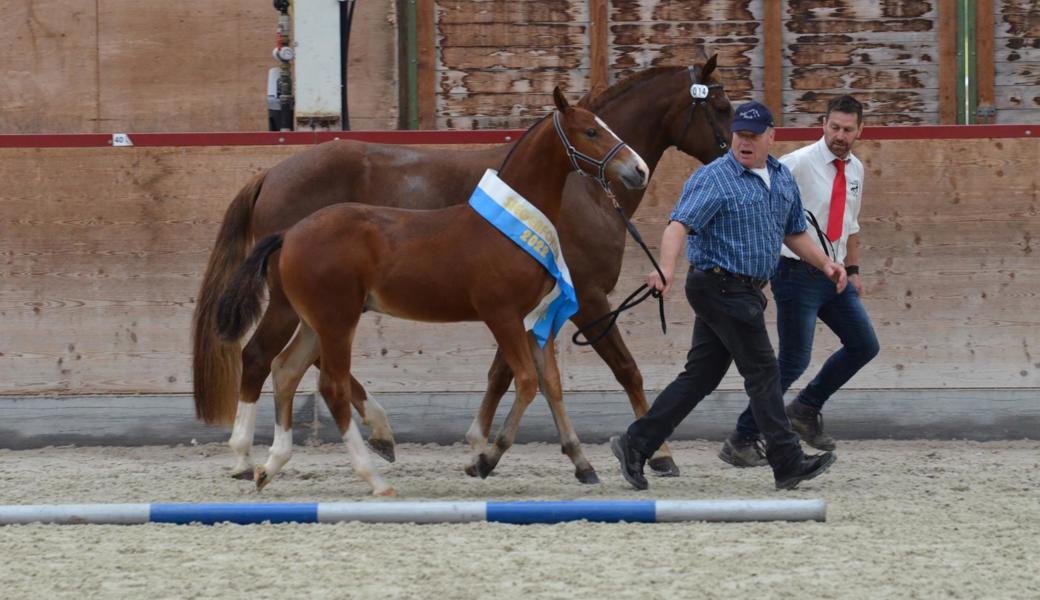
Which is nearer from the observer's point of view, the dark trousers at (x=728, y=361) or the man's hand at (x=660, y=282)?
the man's hand at (x=660, y=282)

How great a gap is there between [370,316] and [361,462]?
2182mm

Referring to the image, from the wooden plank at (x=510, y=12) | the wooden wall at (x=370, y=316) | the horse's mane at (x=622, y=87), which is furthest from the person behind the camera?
the wooden plank at (x=510, y=12)

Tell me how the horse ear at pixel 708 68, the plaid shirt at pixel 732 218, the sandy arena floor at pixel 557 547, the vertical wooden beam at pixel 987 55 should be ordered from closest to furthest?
the sandy arena floor at pixel 557 547 < the plaid shirt at pixel 732 218 < the horse ear at pixel 708 68 < the vertical wooden beam at pixel 987 55

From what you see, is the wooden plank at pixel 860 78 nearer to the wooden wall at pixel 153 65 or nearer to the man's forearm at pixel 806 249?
the wooden wall at pixel 153 65

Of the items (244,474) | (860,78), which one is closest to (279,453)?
(244,474)

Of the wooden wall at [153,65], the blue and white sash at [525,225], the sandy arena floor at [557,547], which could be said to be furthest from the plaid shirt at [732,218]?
the wooden wall at [153,65]

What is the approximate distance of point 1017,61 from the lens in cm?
1056

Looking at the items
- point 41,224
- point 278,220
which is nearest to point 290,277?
point 278,220

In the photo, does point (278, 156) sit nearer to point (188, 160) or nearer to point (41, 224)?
point (188, 160)

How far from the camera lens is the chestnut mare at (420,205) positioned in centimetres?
695

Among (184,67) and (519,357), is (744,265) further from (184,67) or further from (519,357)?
(184,67)

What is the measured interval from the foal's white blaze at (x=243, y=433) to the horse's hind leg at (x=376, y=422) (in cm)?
55

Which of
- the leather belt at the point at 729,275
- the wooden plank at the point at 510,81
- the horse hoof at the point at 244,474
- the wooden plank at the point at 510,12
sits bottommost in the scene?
the horse hoof at the point at 244,474

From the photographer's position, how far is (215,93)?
10.7 meters
